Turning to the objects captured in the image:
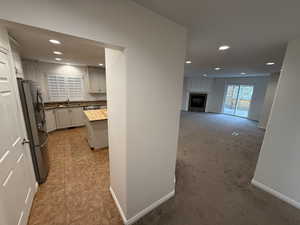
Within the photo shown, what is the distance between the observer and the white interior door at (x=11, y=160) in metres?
1.13

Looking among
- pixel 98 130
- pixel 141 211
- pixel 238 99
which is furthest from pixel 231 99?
pixel 141 211

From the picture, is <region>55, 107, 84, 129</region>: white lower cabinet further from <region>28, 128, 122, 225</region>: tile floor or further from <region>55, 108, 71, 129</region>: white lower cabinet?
<region>28, 128, 122, 225</region>: tile floor

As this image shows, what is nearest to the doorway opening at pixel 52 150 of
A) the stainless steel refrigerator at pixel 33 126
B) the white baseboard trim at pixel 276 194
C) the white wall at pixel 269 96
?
the stainless steel refrigerator at pixel 33 126

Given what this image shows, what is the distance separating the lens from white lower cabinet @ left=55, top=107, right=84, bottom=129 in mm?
4539

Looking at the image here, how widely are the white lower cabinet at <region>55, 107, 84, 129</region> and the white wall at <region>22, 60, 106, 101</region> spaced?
24.8 inches

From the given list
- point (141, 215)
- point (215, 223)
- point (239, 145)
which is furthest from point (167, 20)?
point (239, 145)

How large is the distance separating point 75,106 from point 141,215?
179 inches

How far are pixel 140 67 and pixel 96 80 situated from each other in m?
4.61

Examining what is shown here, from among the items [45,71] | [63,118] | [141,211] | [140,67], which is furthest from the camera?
[63,118]

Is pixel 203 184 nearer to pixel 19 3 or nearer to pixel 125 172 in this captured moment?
pixel 125 172

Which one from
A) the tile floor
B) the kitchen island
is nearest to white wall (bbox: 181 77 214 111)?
the kitchen island

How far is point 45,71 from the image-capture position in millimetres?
4289

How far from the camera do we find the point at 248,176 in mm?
2475

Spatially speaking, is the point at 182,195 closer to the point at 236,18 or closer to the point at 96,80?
the point at 236,18
